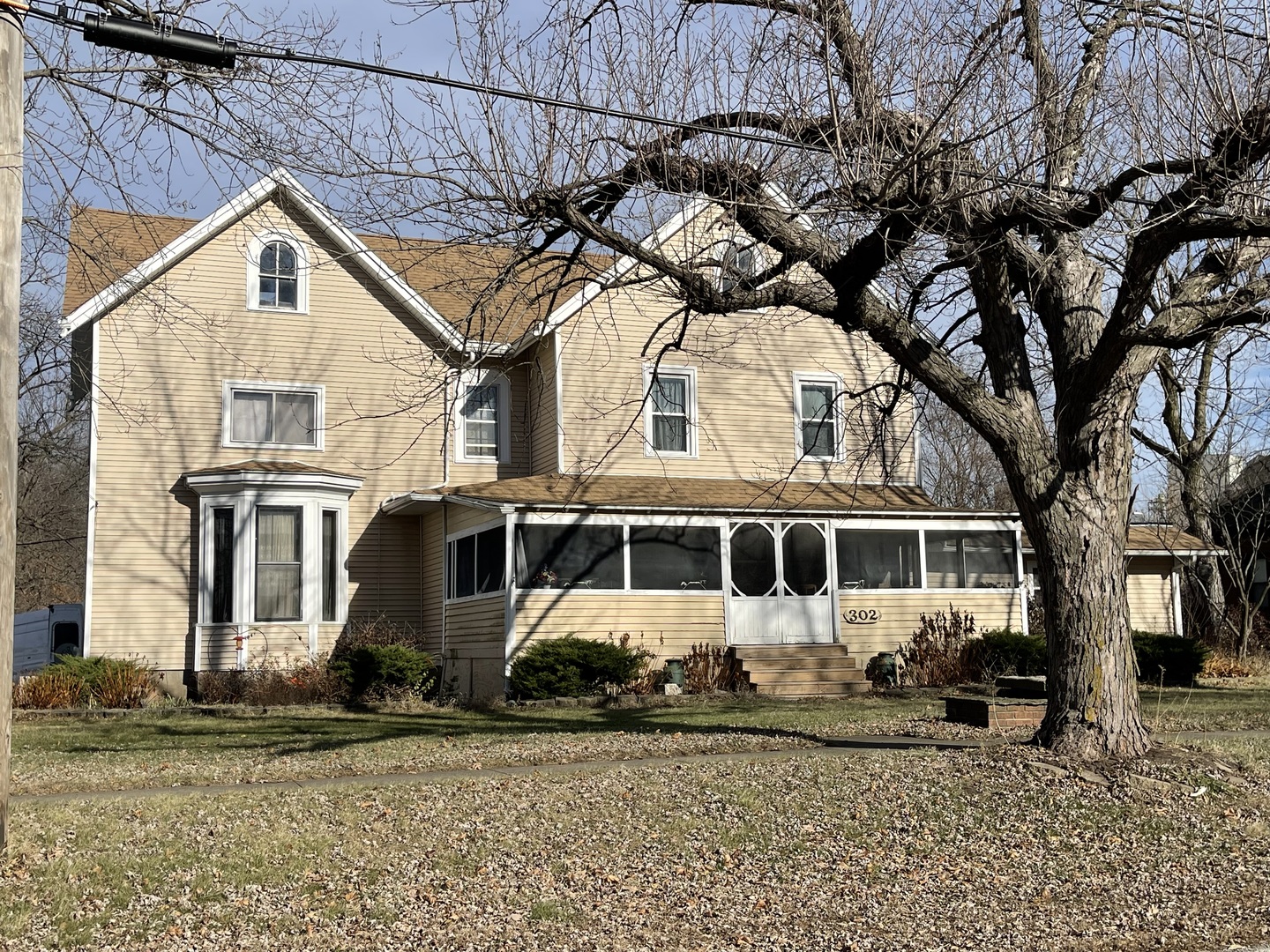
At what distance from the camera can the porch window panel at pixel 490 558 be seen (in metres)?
19.9

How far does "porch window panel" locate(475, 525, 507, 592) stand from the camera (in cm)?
1988

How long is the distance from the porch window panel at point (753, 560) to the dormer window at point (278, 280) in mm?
8920

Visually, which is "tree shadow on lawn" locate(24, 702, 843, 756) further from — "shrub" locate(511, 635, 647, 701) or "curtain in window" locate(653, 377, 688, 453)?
"curtain in window" locate(653, 377, 688, 453)

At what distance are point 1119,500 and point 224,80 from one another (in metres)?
8.13

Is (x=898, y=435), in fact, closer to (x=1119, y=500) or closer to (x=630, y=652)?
(x=630, y=652)

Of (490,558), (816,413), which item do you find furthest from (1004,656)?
(490,558)

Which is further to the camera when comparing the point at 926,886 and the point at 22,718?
the point at 22,718

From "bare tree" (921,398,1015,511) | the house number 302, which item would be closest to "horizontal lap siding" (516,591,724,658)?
the house number 302

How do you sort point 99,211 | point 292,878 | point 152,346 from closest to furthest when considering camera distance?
point 292,878, point 152,346, point 99,211

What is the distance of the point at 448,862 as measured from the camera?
7625 millimetres

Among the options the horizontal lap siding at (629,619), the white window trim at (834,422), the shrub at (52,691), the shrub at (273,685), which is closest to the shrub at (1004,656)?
the horizontal lap siding at (629,619)

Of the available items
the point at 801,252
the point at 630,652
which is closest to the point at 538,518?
the point at 630,652

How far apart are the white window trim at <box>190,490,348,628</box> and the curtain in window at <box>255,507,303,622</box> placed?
0.32ft

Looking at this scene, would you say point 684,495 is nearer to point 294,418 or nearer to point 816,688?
point 816,688
